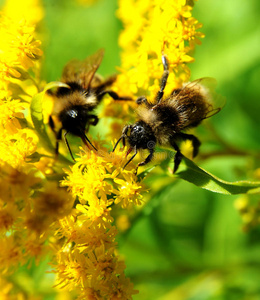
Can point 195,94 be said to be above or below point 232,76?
above

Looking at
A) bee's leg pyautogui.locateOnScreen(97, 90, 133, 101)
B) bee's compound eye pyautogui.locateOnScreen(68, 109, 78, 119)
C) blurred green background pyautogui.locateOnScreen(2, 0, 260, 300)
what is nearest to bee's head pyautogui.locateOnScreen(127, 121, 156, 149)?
bee's compound eye pyautogui.locateOnScreen(68, 109, 78, 119)

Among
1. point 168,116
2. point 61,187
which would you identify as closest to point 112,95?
point 168,116

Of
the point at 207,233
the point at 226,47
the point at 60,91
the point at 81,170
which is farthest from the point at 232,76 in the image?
the point at 81,170

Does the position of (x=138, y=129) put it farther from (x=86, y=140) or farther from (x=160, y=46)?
(x=160, y=46)

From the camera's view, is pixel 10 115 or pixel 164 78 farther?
pixel 164 78

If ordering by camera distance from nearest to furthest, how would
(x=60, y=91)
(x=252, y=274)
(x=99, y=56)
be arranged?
(x=60, y=91)
(x=99, y=56)
(x=252, y=274)

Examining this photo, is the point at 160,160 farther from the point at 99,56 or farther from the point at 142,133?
the point at 99,56
